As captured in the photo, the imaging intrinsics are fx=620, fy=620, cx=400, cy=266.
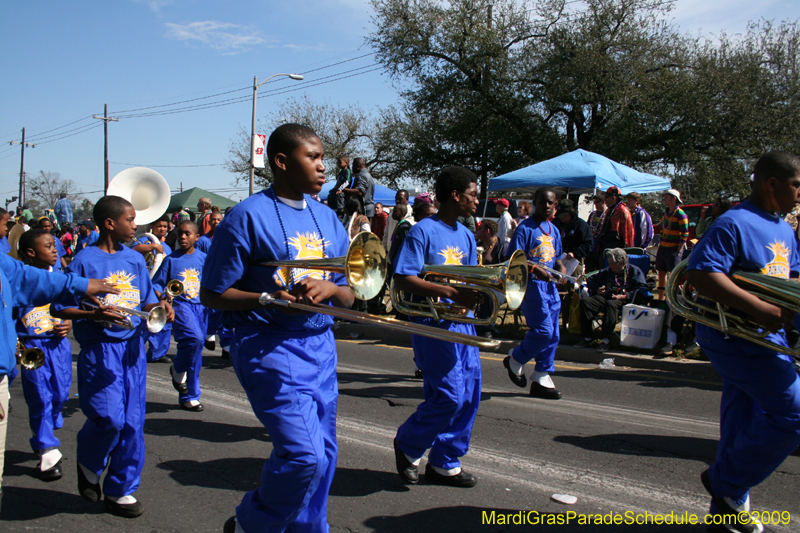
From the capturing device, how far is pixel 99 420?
368 cm

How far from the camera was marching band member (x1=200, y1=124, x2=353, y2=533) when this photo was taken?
254cm

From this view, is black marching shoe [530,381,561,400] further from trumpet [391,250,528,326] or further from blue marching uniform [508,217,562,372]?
trumpet [391,250,528,326]

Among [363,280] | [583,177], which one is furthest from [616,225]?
[363,280]

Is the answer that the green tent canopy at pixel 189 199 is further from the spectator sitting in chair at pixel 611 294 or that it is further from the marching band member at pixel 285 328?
the marching band member at pixel 285 328

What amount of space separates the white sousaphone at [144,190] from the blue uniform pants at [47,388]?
212 inches

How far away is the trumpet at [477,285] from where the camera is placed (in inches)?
151

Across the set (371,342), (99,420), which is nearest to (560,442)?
(99,420)

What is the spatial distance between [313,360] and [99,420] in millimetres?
1763

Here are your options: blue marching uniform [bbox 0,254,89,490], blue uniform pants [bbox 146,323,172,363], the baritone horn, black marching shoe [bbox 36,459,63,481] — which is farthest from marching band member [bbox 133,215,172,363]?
the baritone horn

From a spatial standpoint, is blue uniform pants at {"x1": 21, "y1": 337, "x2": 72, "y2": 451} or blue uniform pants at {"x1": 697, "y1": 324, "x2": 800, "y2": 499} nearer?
blue uniform pants at {"x1": 697, "y1": 324, "x2": 800, "y2": 499}

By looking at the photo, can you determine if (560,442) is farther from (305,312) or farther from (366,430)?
(305,312)

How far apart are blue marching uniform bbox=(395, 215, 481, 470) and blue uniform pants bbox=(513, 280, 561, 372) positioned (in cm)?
221

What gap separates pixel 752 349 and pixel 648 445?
6.58ft

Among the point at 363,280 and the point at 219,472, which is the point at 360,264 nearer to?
the point at 363,280
